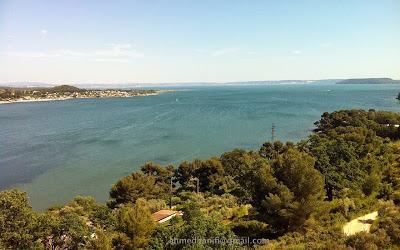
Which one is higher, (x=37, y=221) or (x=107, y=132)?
(x=37, y=221)

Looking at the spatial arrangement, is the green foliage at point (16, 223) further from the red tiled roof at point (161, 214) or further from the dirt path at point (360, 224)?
the dirt path at point (360, 224)

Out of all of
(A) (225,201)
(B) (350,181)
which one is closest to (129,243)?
(A) (225,201)

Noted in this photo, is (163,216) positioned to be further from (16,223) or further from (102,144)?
(102,144)

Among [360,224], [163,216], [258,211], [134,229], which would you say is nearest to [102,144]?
[163,216]

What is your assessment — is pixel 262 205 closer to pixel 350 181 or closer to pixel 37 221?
pixel 350 181

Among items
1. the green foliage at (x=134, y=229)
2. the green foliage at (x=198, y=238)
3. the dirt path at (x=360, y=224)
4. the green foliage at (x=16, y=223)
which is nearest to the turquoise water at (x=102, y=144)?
the green foliage at (x=134, y=229)

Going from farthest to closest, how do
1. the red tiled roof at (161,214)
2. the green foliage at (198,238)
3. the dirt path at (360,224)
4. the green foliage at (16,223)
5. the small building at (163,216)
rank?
the red tiled roof at (161,214) < the small building at (163,216) < the dirt path at (360,224) < the green foliage at (16,223) < the green foliage at (198,238)
